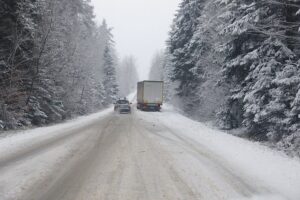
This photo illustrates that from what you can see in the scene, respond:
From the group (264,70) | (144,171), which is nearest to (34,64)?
(264,70)

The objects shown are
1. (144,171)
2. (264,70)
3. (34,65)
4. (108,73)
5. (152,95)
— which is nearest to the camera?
(144,171)

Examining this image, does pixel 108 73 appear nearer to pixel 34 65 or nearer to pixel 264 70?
pixel 34 65

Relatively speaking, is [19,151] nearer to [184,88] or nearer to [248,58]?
[248,58]

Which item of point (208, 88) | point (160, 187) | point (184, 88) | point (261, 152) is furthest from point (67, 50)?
point (160, 187)

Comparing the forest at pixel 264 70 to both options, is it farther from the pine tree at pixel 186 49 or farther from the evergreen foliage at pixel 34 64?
the pine tree at pixel 186 49

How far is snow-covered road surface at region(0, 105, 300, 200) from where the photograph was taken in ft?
28.5

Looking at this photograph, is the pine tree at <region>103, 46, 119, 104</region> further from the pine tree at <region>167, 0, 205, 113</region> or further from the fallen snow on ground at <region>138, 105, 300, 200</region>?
the fallen snow on ground at <region>138, 105, 300, 200</region>

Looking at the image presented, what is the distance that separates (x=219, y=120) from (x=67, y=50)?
627 inches

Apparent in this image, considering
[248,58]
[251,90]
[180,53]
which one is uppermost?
[180,53]

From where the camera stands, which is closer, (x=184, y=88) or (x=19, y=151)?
(x=19, y=151)

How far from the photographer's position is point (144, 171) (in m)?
10.9

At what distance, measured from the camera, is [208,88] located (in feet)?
119

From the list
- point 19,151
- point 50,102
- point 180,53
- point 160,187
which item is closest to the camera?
point 160,187

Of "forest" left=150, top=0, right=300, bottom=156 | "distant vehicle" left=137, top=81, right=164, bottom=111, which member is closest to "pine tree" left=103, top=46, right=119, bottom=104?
"distant vehicle" left=137, top=81, right=164, bottom=111
